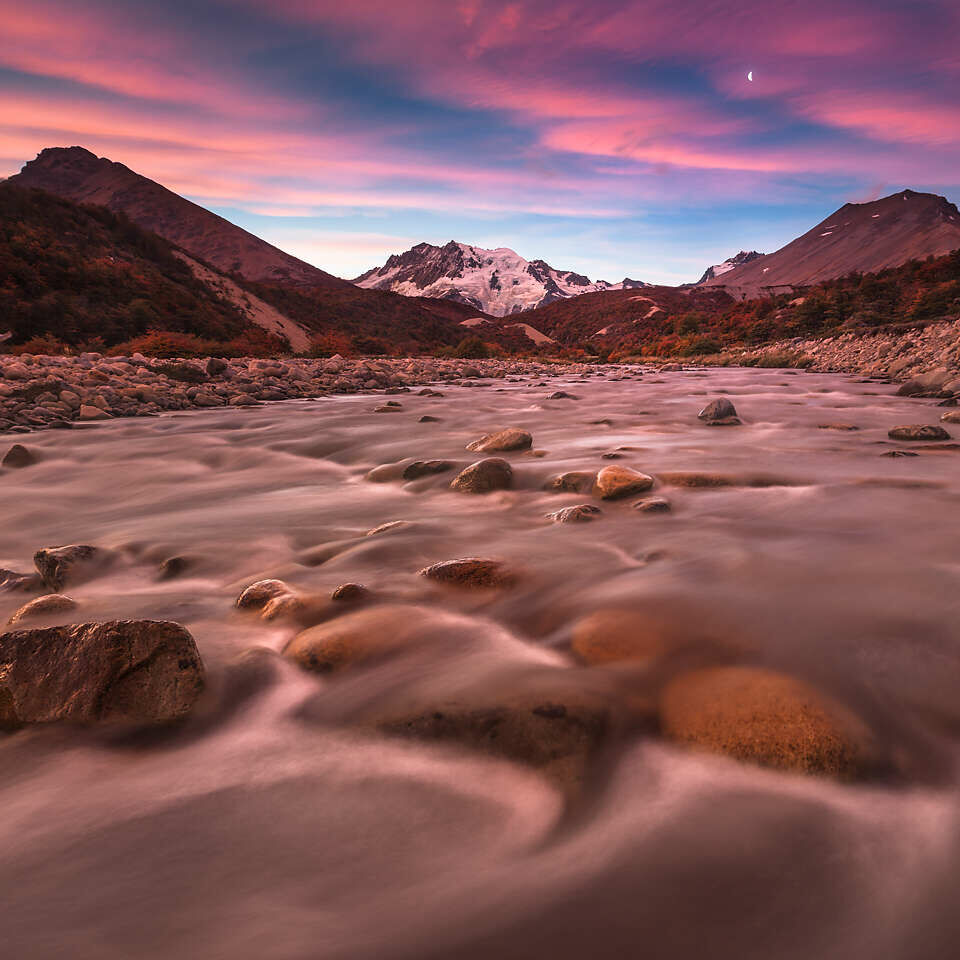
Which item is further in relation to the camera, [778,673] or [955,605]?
[955,605]

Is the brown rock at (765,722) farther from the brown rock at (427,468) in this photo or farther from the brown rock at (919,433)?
the brown rock at (919,433)

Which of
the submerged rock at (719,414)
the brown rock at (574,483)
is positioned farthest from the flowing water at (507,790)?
the submerged rock at (719,414)

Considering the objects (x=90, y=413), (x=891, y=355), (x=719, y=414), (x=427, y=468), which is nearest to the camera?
(x=427, y=468)

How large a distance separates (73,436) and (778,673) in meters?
8.22

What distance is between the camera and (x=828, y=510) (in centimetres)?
328

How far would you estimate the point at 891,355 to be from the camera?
51.4 ft

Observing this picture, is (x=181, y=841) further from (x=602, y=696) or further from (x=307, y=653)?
(x=602, y=696)

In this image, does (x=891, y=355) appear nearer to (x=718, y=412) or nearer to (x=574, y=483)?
(x=718, y=412)

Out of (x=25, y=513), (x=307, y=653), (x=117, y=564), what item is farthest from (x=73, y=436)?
(x=307, y=653)

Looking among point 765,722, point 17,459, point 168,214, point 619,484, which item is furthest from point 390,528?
point 168,214

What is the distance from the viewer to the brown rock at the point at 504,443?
5809 millimetres

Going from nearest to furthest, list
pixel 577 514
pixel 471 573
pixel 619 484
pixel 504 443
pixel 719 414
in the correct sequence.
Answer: pixel 471 573, pixel 577 514, pixel 619 484, pixel 504 443, pixel 719 414

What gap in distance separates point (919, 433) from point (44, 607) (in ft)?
22.4

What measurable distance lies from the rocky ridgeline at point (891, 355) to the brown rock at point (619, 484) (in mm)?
8487
